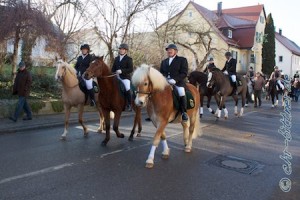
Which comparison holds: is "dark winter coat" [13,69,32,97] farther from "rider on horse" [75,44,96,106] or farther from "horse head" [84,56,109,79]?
"horse head" [84,56,109,79]

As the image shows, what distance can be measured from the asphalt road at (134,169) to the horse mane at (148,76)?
5.28ft

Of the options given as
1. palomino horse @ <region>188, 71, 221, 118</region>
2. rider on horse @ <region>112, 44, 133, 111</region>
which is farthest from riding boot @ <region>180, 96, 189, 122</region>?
palomino horse @ <region>188, 71, 221, 118</region>

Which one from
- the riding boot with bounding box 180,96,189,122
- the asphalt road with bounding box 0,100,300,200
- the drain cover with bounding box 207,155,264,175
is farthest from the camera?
the riding boot with bounding box 180,96,189,122

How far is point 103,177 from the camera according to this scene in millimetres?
5961

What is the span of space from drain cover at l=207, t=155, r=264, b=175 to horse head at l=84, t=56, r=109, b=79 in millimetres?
3228

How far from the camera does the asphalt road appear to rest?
17.3ft

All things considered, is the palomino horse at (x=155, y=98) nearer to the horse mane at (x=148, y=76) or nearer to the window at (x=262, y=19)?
the horse mane at (x=148, y=76)

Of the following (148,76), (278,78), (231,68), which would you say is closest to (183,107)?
(148,76)

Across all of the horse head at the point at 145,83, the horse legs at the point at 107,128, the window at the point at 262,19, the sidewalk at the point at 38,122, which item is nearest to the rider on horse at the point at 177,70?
the horse head at the point at 145,83

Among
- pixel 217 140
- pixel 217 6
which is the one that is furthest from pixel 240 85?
pixel 217 6

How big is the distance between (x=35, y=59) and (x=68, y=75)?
1178 centimetres

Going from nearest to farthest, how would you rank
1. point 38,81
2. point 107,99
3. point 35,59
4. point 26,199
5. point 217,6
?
point 26,199, point 107,99, point 38,81, point 35,59, point 217,6

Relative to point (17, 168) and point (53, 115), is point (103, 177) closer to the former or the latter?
point (17, 168)

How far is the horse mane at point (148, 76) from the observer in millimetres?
6410
